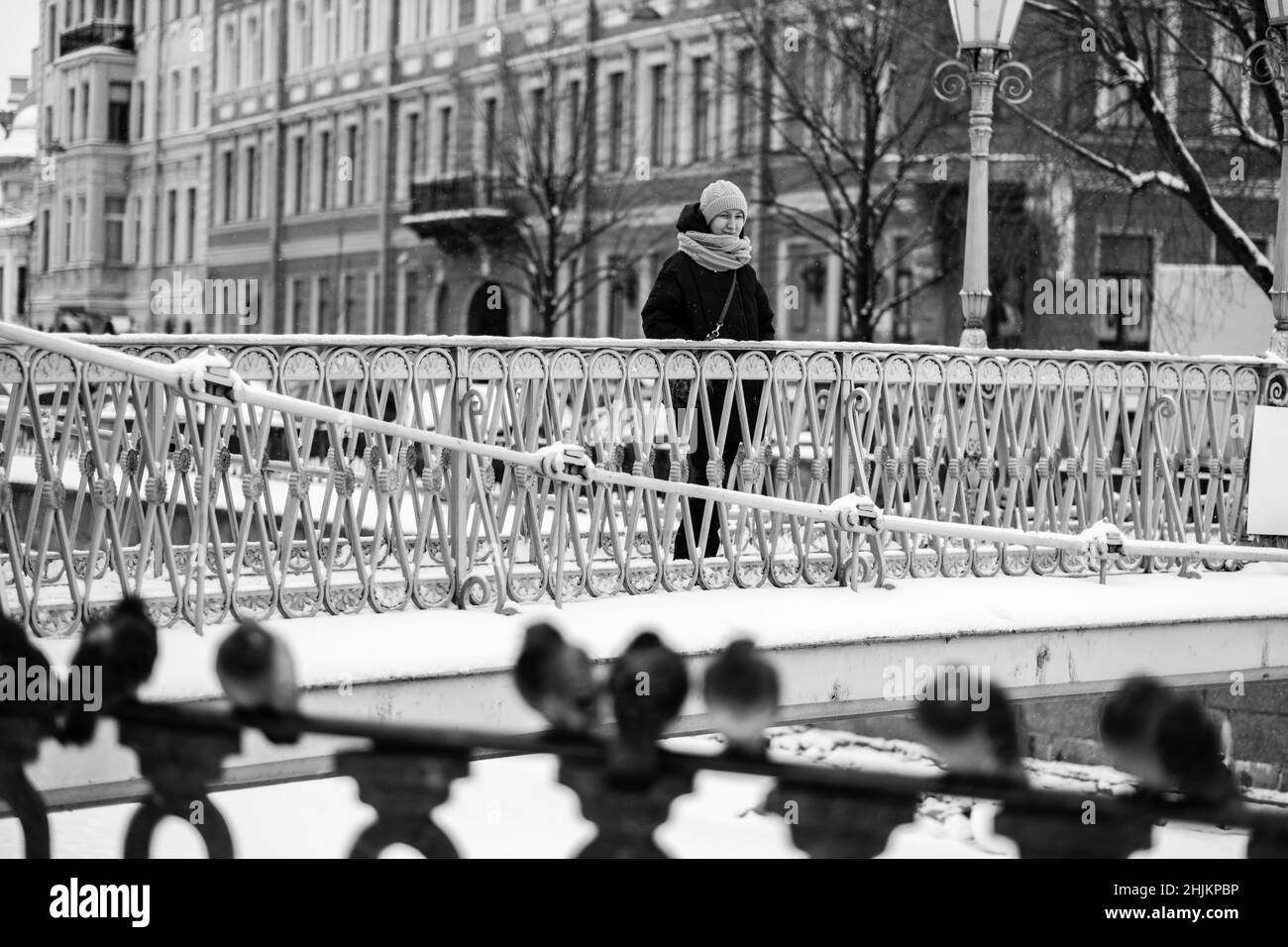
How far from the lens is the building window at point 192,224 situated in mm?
56062

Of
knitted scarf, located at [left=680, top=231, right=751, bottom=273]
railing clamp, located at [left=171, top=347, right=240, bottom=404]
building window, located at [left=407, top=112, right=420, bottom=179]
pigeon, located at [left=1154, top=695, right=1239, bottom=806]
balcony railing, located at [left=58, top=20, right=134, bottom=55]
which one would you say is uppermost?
balcony railing, located at [left=58, top=20, right=134, bottom=55]

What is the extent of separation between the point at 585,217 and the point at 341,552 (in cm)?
2699

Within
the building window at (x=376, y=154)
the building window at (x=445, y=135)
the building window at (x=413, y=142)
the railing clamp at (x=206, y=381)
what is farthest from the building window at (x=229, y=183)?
the railing clamp at (x=206, y=381)

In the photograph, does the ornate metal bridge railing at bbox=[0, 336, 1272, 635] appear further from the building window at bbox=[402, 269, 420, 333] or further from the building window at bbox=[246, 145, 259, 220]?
the building window at bbox=[246, 145, 259, 220]

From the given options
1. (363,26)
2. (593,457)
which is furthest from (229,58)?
(593,457)

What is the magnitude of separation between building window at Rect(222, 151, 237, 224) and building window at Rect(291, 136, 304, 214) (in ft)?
11.6

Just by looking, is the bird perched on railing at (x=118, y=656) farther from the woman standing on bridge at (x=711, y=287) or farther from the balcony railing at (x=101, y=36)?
the balcony railing at (x=101, y=36)

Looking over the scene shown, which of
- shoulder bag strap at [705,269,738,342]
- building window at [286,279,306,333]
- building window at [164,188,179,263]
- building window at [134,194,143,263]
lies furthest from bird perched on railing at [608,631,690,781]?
building window at [134,194,143,263]

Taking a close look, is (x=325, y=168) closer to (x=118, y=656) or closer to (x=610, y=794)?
(x=118, y=656)

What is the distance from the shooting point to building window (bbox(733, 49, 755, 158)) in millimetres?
28613
